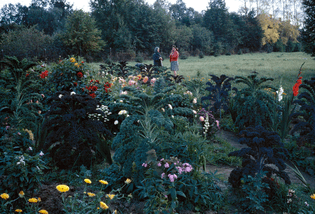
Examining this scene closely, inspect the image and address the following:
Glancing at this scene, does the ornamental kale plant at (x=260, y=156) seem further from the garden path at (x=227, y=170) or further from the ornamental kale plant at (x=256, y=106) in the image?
the ornamental kale plant at (x=256, y=106)

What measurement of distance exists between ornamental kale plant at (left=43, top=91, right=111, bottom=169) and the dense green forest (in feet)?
59.9

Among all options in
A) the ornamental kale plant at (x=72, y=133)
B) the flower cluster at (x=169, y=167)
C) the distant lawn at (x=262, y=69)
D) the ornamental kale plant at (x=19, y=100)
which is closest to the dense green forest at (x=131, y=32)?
the distant lawn at (x=262, y=69)

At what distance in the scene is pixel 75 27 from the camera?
26.8 meters

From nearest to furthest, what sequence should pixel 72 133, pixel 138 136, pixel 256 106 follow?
pixel 138 136 < pixel 72 133 < pixel 256 106

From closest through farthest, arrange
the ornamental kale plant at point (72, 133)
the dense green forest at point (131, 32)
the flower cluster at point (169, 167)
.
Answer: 1. the flower cluster at point (169, 167)
2. the ornamental kale plant at point (72, 133)
3. the dense green forest at point (131, 32)

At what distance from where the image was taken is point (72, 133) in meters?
3.09

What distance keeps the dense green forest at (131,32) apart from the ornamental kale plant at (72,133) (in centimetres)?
1826

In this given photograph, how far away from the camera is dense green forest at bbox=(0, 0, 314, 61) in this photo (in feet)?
83.6

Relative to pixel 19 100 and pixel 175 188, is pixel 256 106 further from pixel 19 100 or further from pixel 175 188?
pixel 19 100

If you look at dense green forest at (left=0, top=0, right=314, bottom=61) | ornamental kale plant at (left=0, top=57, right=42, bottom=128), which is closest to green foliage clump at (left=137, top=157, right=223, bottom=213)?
ornamental kale plant at (left=0, top=57, right=42, bottom=128)

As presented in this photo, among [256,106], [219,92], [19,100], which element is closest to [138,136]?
[19,100]

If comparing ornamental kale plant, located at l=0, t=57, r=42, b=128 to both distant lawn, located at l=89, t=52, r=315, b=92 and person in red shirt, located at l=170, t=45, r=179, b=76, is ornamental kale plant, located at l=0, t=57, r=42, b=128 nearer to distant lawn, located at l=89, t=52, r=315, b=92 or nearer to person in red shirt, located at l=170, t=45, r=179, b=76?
distant lawn, located at l=89, t=52, r=315, b=92

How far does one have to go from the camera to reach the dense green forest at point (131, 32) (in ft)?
83.6

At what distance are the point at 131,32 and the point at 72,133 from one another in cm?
3681
